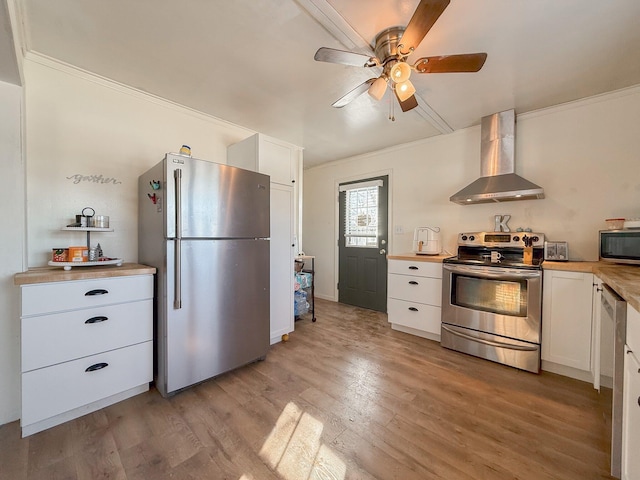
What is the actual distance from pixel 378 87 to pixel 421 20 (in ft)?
1.51

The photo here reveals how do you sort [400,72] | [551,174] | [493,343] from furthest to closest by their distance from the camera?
[551,174] → [493,343] → [400,72]

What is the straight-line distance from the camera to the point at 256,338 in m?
2.20

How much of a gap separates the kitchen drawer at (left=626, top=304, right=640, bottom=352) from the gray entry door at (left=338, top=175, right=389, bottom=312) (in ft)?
9.06

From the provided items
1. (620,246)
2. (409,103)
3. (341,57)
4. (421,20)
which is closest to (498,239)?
(620,246)

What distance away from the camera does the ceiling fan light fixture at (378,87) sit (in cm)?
163

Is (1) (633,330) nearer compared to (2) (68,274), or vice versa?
(1) (633,330)

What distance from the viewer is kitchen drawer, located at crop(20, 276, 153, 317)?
1.42 metres

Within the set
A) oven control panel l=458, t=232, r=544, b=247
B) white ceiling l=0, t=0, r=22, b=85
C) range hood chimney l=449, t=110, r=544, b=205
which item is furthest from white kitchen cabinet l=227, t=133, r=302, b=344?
oven control panel l=458, t=232, r=544, b=247

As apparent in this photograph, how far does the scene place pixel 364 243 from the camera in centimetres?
398

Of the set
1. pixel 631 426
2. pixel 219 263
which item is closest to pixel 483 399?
pixel 631 426

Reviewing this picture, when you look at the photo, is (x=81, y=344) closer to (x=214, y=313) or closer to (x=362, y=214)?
(x=214, y=313)

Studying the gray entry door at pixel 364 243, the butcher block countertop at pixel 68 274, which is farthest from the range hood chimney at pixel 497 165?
the butcher block countertop at pixel 68 274

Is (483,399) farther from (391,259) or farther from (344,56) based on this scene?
(344,56)

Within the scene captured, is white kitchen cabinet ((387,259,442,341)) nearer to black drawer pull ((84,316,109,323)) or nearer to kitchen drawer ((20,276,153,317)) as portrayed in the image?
kitchen drawer ((20,276,153,317))
